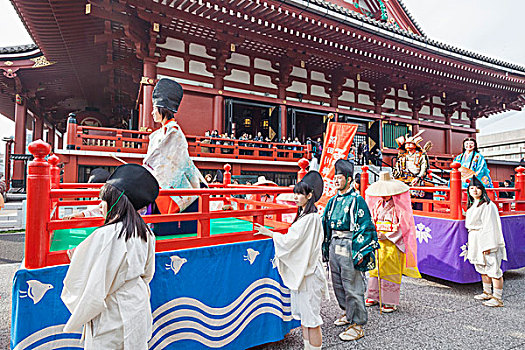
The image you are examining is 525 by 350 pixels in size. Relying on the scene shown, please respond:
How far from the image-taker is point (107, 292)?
1.54 meters

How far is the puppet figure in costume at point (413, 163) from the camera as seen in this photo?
5875 mm

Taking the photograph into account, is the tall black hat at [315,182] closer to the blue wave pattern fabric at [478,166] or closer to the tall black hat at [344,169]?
the tall black hat at [344,169]

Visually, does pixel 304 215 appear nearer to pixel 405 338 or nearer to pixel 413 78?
pixel 405 338

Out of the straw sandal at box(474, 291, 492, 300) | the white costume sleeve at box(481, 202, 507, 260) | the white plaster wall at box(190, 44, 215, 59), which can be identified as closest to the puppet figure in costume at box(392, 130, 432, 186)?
the white costume sleeve at box(481, 202, 507, 260)

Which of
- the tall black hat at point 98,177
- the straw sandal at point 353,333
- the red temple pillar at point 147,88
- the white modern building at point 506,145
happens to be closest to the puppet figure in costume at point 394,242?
the straw sandal at point 353,333

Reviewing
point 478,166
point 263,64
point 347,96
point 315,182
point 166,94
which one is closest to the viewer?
point 315,182

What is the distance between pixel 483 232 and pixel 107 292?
4612 millimetres

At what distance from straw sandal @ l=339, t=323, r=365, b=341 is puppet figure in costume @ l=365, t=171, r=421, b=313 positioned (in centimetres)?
76

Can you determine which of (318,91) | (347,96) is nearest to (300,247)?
(318,91)

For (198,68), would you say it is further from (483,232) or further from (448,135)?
(448,135)

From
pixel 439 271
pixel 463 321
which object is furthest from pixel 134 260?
pixel 439 271

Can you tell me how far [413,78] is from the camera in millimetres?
11727

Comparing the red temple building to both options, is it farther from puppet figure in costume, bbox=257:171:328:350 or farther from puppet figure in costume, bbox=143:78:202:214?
puppet figure in costume, bbox=257:171:328:350

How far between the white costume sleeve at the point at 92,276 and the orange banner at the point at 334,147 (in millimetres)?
5449
